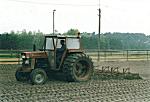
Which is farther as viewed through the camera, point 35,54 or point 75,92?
point 35,54

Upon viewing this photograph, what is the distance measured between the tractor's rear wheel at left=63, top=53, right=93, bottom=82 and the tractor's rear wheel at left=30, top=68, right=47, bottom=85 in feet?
2.88

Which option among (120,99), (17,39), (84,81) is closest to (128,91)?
(120,99)

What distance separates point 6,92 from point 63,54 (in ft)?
11.2

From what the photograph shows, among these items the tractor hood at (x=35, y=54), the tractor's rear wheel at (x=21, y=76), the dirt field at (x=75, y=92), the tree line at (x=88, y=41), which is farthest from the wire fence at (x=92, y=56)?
the dirt field at (x=75, y=92)

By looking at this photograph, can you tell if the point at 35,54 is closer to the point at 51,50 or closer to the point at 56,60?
the point at 51,50

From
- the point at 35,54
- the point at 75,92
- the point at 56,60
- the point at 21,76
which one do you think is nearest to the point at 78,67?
the point at 56,60

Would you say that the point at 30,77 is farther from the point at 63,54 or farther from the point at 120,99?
the point at 120,99

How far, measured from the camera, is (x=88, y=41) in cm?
6094

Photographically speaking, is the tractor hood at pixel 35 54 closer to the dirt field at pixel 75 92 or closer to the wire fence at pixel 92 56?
the dirt field at pixel 75 92

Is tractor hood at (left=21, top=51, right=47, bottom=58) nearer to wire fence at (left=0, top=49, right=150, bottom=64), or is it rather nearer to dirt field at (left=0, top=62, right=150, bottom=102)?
dirt field at (left=0, top=62, right=150, bottom=102)

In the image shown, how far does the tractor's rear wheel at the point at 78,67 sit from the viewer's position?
42.9ft

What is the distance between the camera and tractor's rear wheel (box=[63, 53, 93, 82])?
13.1 meters

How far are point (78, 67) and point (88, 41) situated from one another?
1856 inches

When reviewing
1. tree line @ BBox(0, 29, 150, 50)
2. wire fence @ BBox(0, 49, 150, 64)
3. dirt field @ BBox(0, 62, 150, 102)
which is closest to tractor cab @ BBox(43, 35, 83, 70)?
dirt field @ BBox(0, 62, 150, 102)
